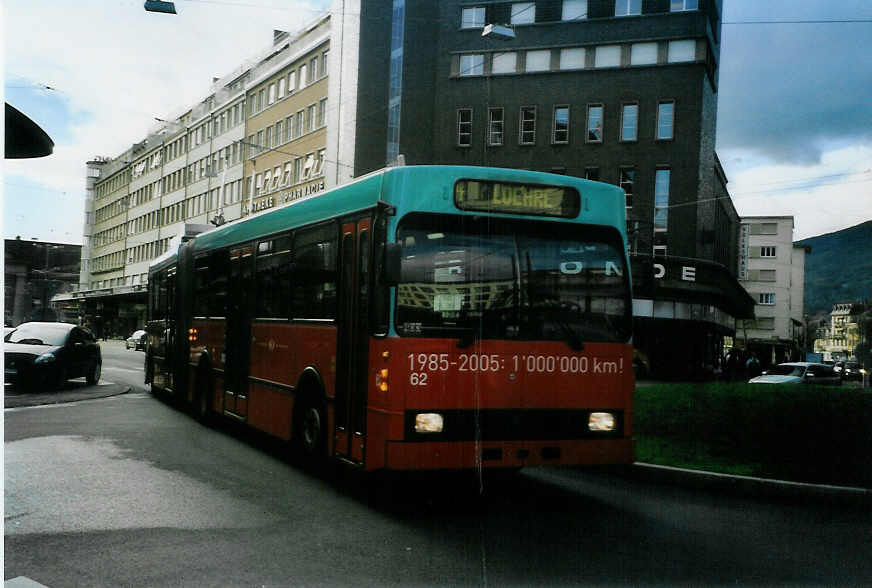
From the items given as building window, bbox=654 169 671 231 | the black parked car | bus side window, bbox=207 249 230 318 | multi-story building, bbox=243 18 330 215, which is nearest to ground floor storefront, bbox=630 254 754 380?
building window, bbox=654 169 671 231

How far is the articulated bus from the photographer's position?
26.5 feet

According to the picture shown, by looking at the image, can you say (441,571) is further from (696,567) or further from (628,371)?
(628,371)

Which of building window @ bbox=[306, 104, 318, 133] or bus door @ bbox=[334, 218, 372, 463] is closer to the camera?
bus door @ bbox=[334, 218, 372, 463]

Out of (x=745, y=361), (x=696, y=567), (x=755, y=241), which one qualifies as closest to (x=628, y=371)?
(x=696, y=567)

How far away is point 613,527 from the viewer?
Result: 780 cm

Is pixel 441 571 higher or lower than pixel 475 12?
lower

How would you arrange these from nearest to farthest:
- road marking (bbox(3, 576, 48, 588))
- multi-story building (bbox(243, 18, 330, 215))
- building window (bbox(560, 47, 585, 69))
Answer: road marking (bbox(3, 576, 48, 588)) < building window (bbox(560, 47, 585, 69)) < multi-story building (bbox(243, 18, 330, 215))

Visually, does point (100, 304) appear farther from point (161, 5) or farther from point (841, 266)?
point (841, 266)

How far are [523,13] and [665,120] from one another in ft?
31.3

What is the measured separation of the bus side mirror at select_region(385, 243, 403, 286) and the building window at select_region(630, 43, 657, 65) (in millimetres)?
43580

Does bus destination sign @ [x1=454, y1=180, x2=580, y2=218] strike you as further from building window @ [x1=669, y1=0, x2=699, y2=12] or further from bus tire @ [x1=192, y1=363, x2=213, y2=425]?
building window @ [x1=669, y1=0, x2=699, y2=12]

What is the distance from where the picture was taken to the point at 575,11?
50.3 meters

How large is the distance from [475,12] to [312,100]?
16.5m

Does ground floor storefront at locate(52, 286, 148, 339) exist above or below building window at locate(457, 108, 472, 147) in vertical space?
below
